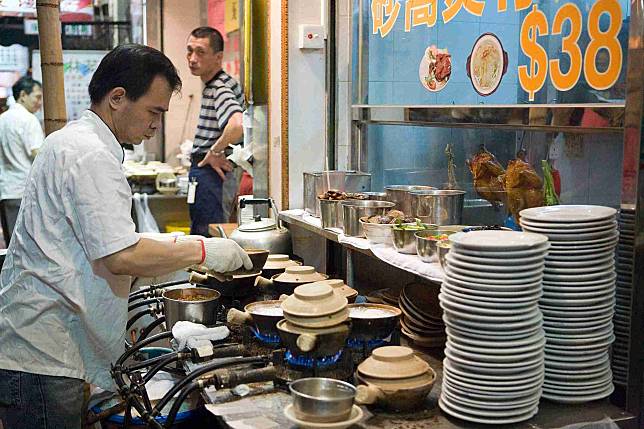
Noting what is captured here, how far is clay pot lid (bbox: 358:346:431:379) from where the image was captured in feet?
7.70

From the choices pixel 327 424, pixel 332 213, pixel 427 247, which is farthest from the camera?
pixel 332 213

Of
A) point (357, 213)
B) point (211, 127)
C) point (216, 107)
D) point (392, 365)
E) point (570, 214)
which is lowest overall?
point (392, 365)

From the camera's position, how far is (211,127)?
22.1ft

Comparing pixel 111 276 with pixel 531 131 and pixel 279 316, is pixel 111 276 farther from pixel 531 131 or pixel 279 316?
pixel 531 131

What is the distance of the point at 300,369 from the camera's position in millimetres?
2559

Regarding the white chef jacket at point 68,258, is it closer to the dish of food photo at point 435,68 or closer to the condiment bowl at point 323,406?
the condiment bowl at point 323,406

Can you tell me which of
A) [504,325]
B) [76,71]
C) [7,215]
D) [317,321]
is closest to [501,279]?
[504,325]

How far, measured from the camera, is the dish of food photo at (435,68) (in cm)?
339

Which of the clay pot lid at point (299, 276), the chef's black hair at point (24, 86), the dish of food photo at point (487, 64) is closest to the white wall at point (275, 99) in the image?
the clay pot lid at point (299, 276)

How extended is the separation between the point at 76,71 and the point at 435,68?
275 inches

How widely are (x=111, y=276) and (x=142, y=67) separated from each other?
2.41 ft

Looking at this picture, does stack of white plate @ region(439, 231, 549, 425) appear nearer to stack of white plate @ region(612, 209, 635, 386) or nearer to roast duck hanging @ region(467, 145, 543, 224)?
stack of white plate @ region(612, 209, 635, 386)

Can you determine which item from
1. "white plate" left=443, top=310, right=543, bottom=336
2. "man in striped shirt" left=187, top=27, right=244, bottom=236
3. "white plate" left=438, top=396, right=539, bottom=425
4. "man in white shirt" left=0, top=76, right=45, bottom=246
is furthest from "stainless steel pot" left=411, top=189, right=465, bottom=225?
"man in white shirt" left=0, top=76, right=45, bottom=246

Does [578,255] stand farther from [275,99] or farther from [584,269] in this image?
[275,99]
